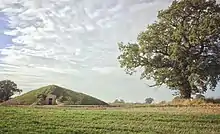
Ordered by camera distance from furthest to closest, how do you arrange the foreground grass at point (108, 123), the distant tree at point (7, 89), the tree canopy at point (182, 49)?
1. the distant tree at point (7, 89)
2. the tree canopy at point (182, 49)
3. the foreground grass at point (108, 123)

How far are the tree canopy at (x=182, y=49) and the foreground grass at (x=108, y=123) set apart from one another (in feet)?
28.6

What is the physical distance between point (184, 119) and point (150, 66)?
12.4 meters

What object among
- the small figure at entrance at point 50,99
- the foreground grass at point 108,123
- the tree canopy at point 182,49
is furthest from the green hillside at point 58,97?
the foreground grass at point 108,123

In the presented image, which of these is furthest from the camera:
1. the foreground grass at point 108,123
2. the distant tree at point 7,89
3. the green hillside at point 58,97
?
the distant tree at point 7,89

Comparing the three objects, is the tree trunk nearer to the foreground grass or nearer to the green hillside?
the green hillside

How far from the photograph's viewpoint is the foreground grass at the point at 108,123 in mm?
15750

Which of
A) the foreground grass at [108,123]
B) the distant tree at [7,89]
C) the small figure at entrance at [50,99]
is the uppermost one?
the distant tree at [7,89]

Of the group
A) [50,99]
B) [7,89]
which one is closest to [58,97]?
[50,99]

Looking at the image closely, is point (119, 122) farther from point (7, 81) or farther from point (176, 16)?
point (7, 81)

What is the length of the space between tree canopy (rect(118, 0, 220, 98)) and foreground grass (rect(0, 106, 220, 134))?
8.71m

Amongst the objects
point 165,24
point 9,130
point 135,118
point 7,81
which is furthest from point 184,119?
point 7,81

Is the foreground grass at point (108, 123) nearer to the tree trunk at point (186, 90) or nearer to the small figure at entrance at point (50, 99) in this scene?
the tree trunk at point (186, 90)

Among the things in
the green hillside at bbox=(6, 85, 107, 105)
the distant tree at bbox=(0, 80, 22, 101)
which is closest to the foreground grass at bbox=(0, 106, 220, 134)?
the green hillside at bbox=(6, 85, 107, 105)

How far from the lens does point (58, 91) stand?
115 feet
